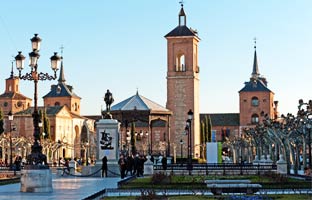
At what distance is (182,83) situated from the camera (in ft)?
301

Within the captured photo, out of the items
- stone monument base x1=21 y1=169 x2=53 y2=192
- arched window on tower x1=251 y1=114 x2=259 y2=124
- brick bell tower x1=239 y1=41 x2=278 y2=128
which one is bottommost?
stone monument base x1=21 y1=169 x2=53 y2=192

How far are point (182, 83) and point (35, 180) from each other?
228 ft

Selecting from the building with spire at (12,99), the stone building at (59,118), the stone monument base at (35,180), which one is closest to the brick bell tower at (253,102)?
the stone building at (59,118)

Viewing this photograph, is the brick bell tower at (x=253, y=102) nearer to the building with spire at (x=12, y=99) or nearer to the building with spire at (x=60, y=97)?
the building with spire at (x=60, y=97)

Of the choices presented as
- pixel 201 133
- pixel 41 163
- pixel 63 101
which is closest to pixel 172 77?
pixel 201 133

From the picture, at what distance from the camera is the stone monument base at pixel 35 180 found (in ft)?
74.2

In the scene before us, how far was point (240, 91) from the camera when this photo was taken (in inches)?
4978

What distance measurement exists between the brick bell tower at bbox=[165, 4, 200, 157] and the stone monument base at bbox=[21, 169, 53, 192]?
67047 millimetres

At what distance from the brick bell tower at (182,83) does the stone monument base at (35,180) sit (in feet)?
220

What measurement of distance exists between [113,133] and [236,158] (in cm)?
4547

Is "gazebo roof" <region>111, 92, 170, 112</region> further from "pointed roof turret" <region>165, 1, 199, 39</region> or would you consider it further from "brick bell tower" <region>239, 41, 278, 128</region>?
"brick bell tower" <region>239, 41, 278, 128</region>

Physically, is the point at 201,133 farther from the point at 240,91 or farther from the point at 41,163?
the point at 41,163

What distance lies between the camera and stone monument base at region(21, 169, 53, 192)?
22625 mm

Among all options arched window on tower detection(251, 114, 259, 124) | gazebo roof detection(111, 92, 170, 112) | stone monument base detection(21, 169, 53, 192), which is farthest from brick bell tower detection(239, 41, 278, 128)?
A: stone monument base detection(21, 169, 53, 192)
